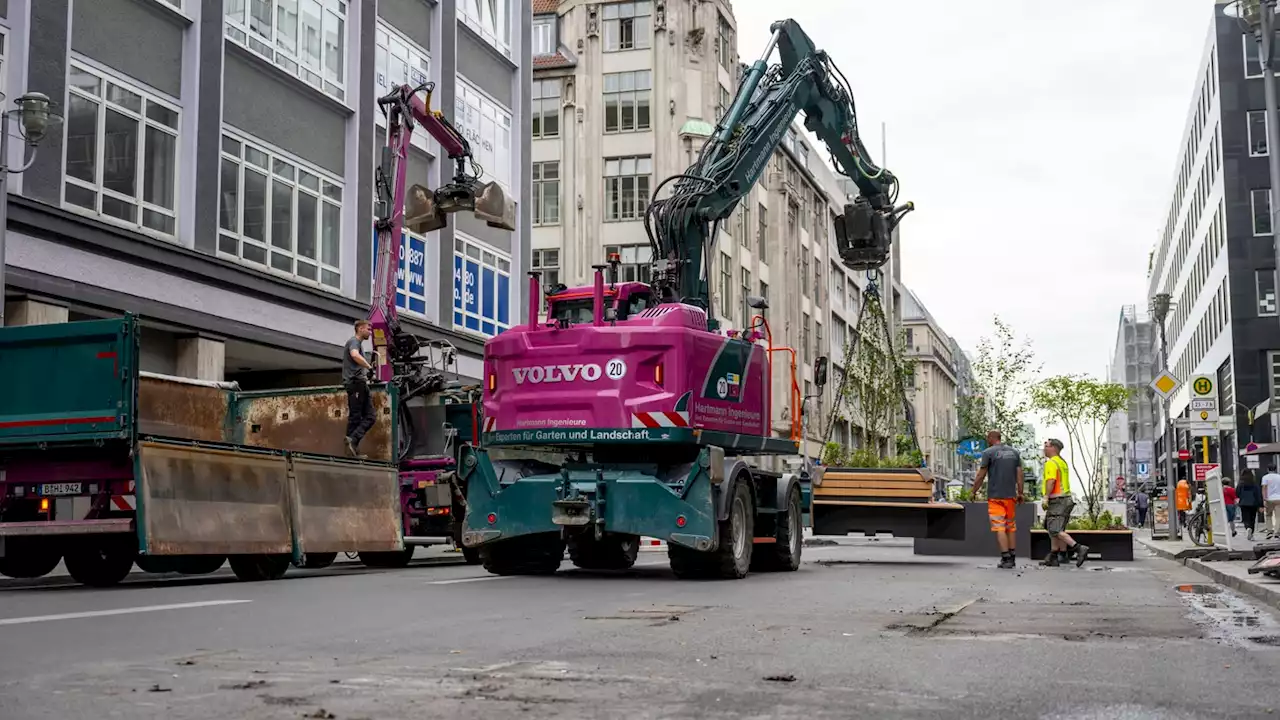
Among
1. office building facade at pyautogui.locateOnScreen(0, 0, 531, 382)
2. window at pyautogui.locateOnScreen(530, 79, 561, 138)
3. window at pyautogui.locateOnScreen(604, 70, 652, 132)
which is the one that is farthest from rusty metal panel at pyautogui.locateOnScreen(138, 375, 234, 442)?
window at pyautogui.locateOnScreen(530, 79, 561, 138)

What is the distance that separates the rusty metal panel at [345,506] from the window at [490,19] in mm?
20719

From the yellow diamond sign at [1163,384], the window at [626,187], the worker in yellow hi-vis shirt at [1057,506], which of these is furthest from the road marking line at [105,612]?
the window at [626,187]

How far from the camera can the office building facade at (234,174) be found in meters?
20.8

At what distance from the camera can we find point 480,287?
34969mm

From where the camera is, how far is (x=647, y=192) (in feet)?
178

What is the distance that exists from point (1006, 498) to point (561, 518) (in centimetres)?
747

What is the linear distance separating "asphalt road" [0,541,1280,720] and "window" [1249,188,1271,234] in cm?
4823

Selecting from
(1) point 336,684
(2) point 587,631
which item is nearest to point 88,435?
(2) point 587,631

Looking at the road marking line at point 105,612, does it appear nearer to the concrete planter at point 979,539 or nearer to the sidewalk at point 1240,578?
the sidewalk at point 1240,578

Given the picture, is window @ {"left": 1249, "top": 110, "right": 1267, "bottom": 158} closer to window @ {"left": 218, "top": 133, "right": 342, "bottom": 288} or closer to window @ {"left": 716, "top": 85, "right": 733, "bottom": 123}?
window @ {"left": 716, "top": 85, "right": 733, "bottom": 123}

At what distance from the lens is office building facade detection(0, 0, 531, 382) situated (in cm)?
2077

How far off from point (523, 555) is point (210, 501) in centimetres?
379

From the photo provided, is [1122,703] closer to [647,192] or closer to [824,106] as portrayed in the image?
[824,106]

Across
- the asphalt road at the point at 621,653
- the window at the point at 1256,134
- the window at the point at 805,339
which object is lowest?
the asphalt road at the point at 621,653
